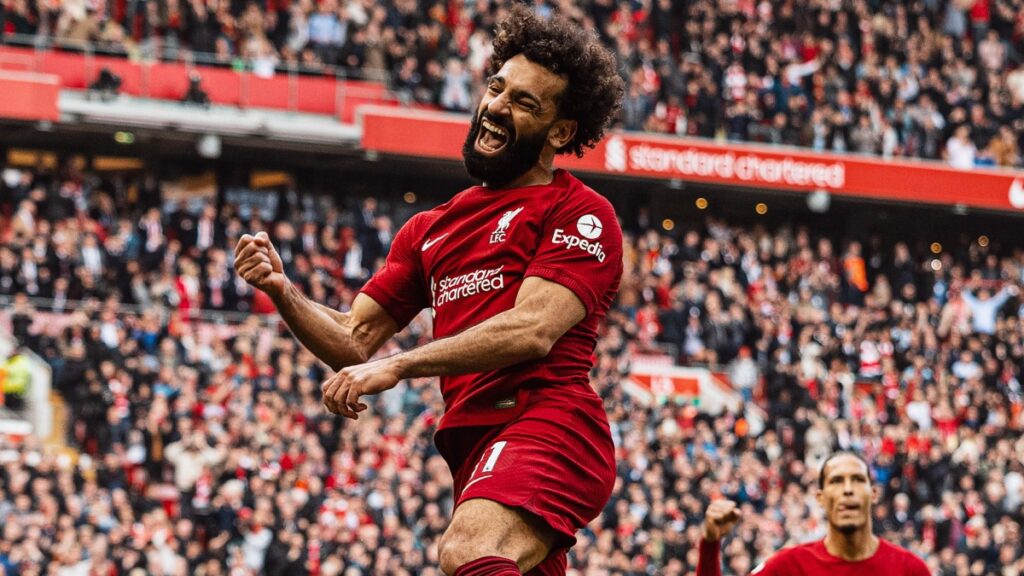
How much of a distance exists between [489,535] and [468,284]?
0.88m

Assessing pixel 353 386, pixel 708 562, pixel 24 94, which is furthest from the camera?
pixel 24 94

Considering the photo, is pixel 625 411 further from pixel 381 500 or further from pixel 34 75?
pixel 34 75

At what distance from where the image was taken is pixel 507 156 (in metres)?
5.67

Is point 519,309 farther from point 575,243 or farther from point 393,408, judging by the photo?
point 393,408

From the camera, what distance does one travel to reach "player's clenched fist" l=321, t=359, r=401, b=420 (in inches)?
197

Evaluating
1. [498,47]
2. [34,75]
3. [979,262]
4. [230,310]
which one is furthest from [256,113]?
[498,47]

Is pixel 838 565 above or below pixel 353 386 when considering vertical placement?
below

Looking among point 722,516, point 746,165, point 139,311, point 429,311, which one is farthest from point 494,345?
point 746,165

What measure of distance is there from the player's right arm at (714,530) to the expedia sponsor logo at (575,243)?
1.58 metres

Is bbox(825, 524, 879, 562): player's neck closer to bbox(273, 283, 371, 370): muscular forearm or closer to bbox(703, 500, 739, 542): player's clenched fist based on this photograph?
bbox(703, 500, 739, 542): player's clenched fist

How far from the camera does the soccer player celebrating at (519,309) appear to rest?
5.25m

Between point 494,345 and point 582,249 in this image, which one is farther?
point 582,249

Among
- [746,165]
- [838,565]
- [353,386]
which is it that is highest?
[746,165]

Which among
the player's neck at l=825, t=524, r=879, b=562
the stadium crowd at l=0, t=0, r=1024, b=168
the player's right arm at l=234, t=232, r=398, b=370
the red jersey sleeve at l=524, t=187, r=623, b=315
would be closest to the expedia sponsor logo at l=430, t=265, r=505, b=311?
the red jersey sleeve at l=524, t=187, r=623, b=315
